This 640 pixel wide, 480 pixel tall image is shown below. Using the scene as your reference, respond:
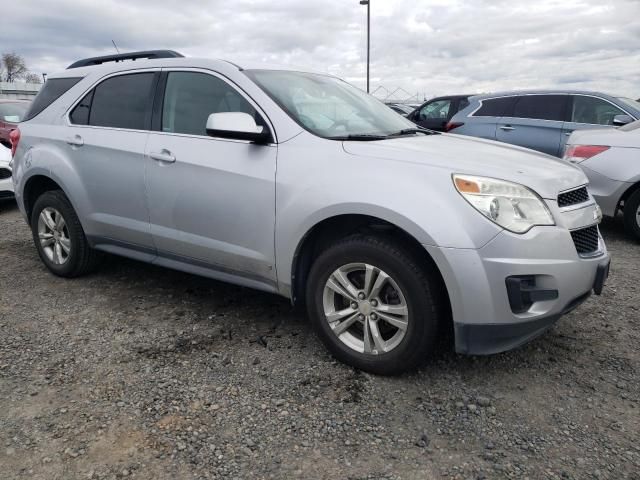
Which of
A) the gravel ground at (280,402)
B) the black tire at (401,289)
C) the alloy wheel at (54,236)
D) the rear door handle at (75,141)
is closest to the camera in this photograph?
the gravel ground at (280,402)

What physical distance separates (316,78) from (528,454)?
2662 mm

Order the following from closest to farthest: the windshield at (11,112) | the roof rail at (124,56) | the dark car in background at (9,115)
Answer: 1. the roof rail at (124,56)
2. the dark car in background at (9,115)
3. the windshield at (11,112)

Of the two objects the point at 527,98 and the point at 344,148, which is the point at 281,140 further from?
the point at 527,98

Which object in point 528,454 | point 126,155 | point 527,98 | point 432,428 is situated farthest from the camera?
point 527,98

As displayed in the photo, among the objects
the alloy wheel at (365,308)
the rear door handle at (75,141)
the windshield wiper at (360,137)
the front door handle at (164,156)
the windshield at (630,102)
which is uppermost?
the windshield at (630,102)

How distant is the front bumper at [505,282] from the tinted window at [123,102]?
232 cm

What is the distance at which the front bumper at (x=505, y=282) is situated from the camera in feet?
7.87

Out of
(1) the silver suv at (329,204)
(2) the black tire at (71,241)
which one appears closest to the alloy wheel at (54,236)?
(2) the black tire at (71,241)

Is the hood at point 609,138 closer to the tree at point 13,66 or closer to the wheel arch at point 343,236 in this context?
the wheel arch at point 343,236

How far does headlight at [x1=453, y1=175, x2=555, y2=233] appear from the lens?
243 cm

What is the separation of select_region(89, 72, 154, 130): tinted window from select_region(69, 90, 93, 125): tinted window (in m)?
0.04

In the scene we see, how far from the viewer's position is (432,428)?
7.92 ft

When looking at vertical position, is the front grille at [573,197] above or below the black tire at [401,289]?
above

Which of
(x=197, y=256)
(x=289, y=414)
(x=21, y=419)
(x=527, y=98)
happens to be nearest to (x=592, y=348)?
(x=289, y=414)
